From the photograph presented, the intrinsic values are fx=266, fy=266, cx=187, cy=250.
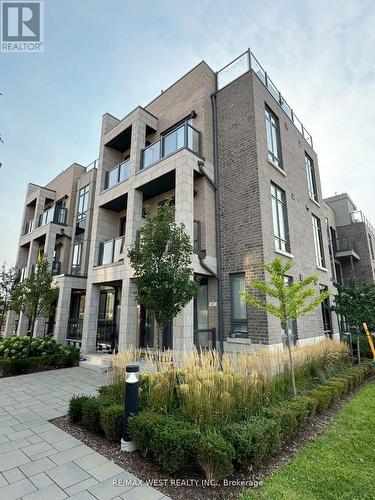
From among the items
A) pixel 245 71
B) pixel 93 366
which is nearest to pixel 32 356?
pixel 93 366

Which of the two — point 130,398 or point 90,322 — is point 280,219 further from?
point 130,398

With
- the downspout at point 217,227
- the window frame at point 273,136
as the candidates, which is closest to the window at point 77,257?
the downspout at point 217,227

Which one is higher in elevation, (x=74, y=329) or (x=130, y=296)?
(x=130, y=296)

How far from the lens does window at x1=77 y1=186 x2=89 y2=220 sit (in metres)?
17.2

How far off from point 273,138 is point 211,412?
11538mm

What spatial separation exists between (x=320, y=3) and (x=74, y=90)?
8997 millimetres

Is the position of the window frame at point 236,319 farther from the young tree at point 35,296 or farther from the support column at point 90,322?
the young tree at point 35,296

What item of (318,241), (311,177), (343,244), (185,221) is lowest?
(185,221)

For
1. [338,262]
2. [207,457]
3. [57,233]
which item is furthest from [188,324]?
[338,262]

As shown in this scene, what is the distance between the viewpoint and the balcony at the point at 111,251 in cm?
1129

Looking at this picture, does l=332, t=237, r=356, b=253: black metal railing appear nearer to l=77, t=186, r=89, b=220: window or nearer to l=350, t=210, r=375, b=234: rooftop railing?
l=350, t=210, r=375, b=234: rooftop railing

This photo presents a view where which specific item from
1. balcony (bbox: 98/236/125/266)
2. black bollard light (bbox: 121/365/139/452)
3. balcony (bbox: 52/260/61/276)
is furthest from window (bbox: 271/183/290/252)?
balcony (bbox: 52/260/61/276)

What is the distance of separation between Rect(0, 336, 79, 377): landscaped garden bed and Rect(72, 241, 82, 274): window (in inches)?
218

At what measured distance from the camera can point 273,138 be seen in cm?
1202
